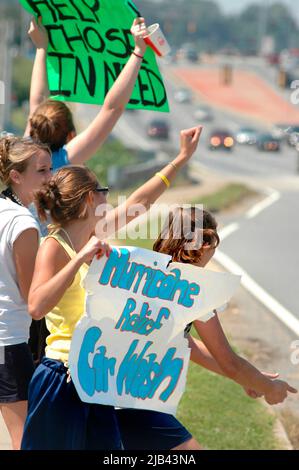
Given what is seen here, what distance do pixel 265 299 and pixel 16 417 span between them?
9083mm

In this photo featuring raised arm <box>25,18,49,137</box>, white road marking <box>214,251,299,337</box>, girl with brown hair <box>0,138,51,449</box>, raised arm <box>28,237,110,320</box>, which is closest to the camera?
raised arm <box>28,237,110,320</box>

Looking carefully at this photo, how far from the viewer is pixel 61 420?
4.16 metres

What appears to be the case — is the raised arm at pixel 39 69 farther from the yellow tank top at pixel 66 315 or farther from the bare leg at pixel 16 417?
the yellow tank top at pixel 66 315

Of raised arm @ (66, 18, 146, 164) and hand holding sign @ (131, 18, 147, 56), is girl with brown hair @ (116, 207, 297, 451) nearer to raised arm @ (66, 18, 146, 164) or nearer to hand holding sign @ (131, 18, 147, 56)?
raised arm @ (66, 18, 146, 164)

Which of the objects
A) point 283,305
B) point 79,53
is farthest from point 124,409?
point 283,305

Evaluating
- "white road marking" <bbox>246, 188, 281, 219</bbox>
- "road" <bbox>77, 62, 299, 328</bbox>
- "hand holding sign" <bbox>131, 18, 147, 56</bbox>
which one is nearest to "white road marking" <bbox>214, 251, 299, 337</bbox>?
"road" <bbox>77, 62, 299, 328</bbox>

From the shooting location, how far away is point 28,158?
4.77 metres

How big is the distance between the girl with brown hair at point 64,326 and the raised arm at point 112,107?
1.09 metres

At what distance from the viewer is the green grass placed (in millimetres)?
28259

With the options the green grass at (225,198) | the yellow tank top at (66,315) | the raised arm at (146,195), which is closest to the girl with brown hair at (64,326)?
the yellow tank top at (66,315)

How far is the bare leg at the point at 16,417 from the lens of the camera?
4.70 meters

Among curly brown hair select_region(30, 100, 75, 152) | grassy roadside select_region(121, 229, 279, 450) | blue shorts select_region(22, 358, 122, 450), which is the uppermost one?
curly brown hair select_region(30, 100, 75, 152)

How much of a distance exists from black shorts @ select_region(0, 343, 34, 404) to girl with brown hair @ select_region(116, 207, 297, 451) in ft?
1.67
